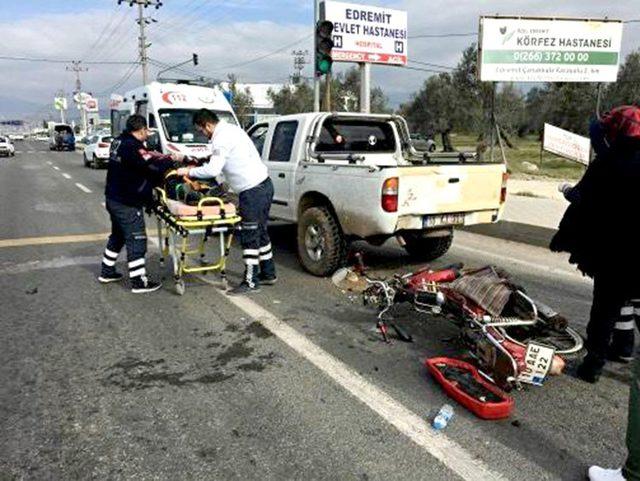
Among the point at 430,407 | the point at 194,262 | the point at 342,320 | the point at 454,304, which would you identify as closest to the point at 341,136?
the point at 194,262

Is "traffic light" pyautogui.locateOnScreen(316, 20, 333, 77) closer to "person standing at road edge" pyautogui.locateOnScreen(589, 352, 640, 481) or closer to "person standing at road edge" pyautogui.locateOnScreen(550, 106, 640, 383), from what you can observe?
"person standing at road edge" pyautogui.locateOnScreen(550, 106, 640, 383)

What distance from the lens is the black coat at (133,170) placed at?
5973mm

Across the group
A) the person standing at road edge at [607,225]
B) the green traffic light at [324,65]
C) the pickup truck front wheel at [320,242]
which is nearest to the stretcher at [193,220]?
the pickup truck front wheel at [320,242]

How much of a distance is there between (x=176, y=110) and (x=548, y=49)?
35.0 ft

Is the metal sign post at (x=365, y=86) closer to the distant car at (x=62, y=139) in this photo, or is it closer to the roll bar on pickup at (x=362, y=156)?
the roll bar on pickup at (x=362, y=156)

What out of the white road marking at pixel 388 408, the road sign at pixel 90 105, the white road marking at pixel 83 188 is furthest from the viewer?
the road sign at pixel 90 105

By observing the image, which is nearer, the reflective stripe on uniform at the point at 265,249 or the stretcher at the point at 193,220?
the stretcher at the point at 193,220

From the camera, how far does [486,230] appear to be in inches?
383

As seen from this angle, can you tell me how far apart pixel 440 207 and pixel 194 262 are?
337 centimetres

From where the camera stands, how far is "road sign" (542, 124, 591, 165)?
13867 mm

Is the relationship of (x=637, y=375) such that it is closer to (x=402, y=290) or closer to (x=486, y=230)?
(x=402, y=290)

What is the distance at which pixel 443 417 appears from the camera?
133 inches

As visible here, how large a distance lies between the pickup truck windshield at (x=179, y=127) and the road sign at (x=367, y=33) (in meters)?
6.71

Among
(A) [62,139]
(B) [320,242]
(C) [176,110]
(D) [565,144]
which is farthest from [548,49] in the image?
(A) [62,139]
